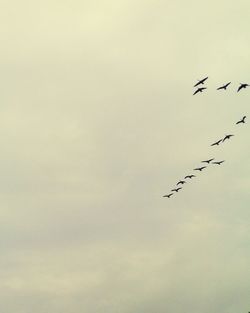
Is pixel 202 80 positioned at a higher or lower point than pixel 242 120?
higher

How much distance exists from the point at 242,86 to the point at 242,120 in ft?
43.3

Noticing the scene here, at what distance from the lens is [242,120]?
454ft

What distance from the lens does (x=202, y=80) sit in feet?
437

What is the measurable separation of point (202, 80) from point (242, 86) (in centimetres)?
1104

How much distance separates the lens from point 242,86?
12838 cm

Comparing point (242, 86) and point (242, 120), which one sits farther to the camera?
point (242, 120)

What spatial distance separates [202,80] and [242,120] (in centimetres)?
1687
